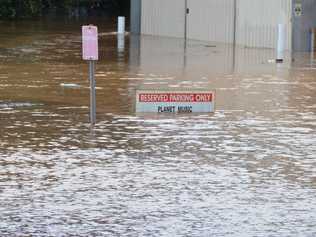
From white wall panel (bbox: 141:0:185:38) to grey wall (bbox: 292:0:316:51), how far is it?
8.03 metres

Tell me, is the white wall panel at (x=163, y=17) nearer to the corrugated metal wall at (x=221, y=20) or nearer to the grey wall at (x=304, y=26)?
the corrugated metal wall at (x=221, y=20)

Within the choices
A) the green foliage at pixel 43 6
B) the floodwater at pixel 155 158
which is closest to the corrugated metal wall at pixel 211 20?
the floodwater at pixel 155 158

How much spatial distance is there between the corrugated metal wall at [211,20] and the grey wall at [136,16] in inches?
165

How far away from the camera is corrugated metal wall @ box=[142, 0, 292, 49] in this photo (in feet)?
107

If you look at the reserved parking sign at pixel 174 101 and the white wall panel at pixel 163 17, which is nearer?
the reserved parking sign at pixel 174 101

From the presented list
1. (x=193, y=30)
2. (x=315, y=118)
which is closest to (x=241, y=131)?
(x=315, y=118)

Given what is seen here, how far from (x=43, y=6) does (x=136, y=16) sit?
24343 millimetres

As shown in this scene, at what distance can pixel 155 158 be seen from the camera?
12.5 metres

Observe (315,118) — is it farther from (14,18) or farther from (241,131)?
(14,18)

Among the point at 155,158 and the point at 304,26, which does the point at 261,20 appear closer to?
the point at 304,26

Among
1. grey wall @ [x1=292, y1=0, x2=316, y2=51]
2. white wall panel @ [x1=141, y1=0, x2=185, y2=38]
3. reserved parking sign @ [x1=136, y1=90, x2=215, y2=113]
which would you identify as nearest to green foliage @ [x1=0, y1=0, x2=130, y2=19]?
white wall panel @ [x1=141, y1=0, x2=185, y2=38]

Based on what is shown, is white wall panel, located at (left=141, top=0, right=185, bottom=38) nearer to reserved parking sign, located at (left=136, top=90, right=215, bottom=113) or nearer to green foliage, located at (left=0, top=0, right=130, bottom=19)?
green foliage, located at (left=0, top=0, right=130, bottom=19)

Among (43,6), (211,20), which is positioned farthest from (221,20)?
(43,6)

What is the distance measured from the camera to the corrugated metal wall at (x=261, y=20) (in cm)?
3200
